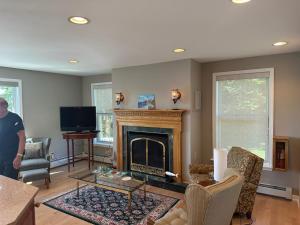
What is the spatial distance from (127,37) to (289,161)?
3.08 metres

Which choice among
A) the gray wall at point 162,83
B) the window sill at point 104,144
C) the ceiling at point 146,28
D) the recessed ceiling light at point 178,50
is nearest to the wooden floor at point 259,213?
the gray wall at point 162,83

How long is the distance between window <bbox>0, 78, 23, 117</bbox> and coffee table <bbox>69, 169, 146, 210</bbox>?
7.14 ft

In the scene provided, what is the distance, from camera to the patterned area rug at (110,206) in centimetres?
279

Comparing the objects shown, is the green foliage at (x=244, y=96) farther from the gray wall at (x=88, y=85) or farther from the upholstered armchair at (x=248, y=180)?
the gray wall at (x=88, y=85)

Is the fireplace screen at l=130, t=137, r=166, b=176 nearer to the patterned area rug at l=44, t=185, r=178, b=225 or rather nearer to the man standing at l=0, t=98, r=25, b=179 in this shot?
the patterned area rug at l=44, t=185, r=178, b=225

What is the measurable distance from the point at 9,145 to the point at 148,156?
7.63 feet

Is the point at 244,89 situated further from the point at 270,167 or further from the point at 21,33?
the point at 21,33

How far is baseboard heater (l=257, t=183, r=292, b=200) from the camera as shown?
330 cm

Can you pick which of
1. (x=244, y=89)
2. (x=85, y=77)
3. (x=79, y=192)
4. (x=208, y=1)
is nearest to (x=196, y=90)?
(x=244, y=89)

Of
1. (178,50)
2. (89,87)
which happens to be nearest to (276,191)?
(178,50)

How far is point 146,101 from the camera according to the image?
4.08m

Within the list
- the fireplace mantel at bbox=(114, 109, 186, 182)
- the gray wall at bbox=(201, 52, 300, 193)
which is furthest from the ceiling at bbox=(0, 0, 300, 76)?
the fireplace mantel at bbox=(114, 109, 186, 182)

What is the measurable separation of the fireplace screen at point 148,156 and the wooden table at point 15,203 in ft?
8.88

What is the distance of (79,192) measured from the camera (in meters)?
3.59
